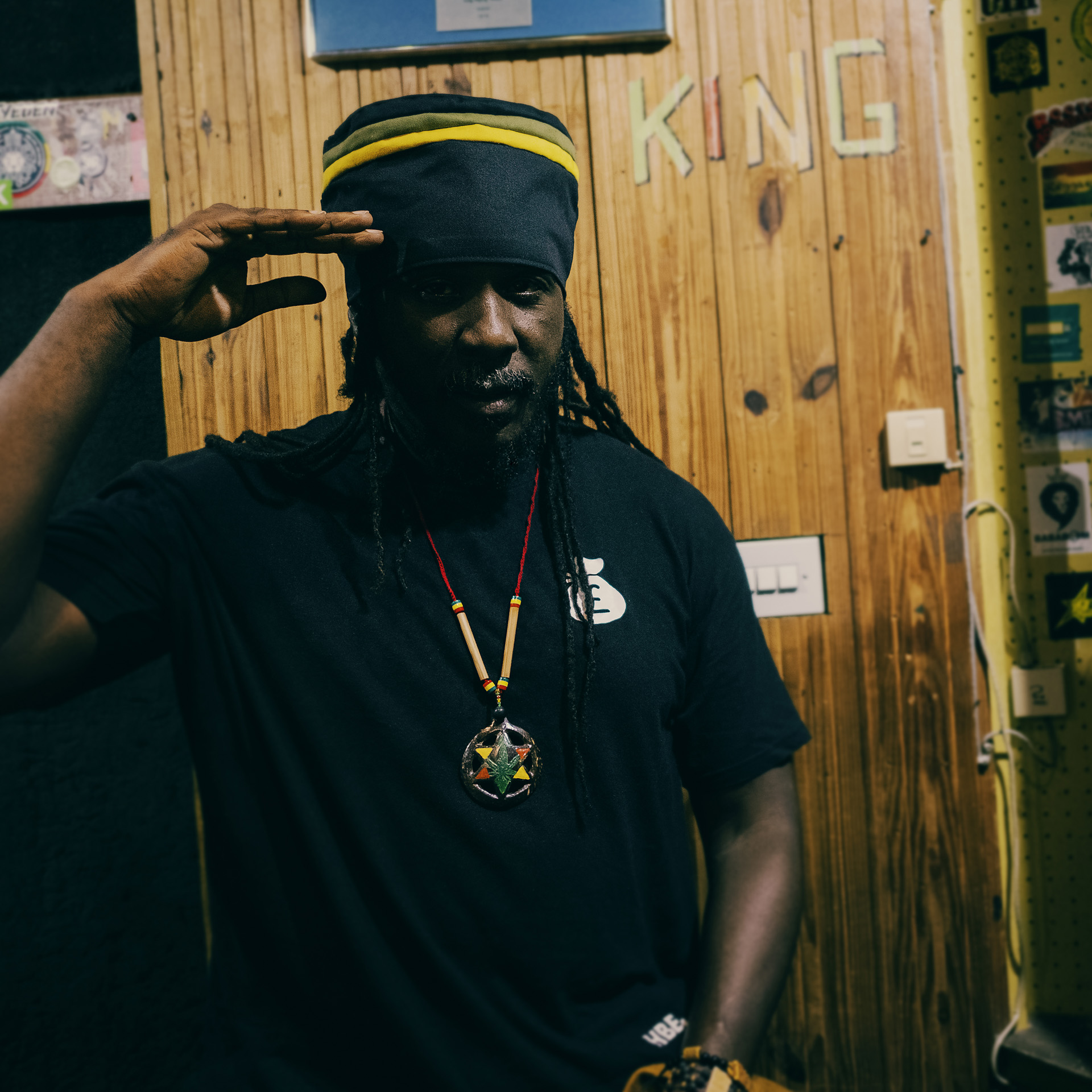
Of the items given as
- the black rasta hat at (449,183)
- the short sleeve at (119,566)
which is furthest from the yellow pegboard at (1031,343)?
the short sleeve at (119,566)

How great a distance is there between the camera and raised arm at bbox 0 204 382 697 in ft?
2.52

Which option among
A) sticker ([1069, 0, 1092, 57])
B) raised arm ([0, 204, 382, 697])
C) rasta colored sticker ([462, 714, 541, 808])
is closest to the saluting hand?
raised arm ([0, 204, 382, 697])

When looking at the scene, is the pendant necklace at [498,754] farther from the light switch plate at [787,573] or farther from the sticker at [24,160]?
the sticker at [24,160]

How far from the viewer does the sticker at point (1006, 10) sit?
5.46 ft

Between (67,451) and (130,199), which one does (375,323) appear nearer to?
(67,451)

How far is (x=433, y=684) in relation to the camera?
3.16 feet

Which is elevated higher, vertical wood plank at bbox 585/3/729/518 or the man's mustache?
vertical wood plank at bbox 585/3/729/518

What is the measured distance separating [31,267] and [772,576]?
2010 mm

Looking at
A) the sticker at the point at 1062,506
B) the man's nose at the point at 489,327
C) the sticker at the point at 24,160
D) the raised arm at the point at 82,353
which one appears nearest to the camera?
the raised arm at the point at 82,353

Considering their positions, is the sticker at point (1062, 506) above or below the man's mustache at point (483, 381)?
below

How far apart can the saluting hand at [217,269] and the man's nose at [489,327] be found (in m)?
0.16

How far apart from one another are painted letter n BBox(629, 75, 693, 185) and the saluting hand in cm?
85

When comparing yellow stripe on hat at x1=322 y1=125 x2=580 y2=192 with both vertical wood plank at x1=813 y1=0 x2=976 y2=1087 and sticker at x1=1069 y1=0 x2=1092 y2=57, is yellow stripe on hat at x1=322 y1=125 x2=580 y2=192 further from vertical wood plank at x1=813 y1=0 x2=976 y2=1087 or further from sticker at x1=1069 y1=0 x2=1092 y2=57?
sticker at x1=1069 y1=0 x2=1092 y2=57

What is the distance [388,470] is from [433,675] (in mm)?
314
